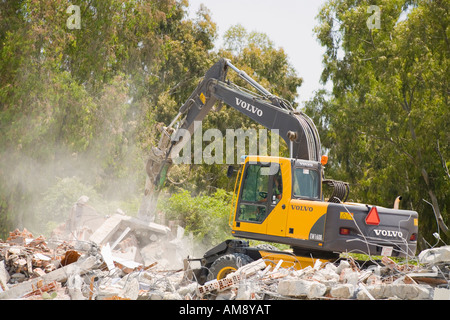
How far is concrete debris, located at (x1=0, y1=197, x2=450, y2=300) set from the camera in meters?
7.21

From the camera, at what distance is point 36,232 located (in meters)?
19.3

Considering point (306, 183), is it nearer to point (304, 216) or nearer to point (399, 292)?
point (304, 216)

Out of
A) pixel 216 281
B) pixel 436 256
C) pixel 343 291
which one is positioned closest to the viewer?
pixel 343 291

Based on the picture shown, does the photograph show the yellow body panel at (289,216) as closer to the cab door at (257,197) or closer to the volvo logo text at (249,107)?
the cab door at (257,197)

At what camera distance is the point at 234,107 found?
12789 millimetres

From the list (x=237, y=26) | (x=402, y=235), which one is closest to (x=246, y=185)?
(x=402, y=235)

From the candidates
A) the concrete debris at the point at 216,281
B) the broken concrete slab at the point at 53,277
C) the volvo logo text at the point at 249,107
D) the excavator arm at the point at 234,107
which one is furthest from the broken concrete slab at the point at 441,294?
the volvo logo text at the point at 249,107

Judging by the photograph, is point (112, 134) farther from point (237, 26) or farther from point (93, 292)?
point (237, 26)

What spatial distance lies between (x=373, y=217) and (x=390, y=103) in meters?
16.7

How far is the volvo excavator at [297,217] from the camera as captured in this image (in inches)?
368

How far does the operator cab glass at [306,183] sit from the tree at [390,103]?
1318cm
